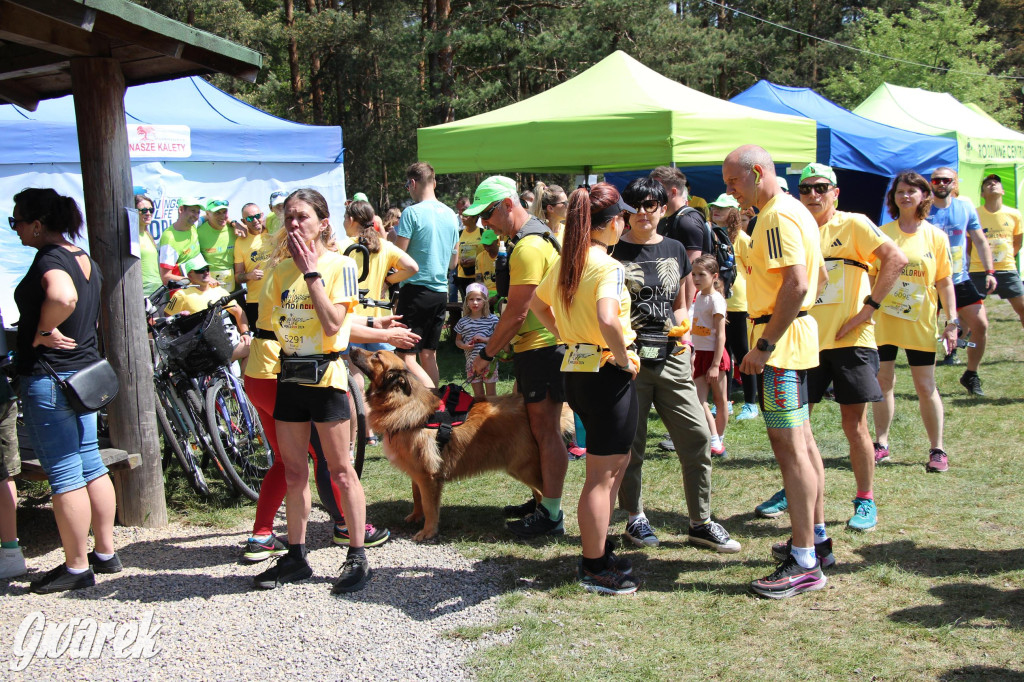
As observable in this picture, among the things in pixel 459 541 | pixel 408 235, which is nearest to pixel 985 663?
pixel 459 541

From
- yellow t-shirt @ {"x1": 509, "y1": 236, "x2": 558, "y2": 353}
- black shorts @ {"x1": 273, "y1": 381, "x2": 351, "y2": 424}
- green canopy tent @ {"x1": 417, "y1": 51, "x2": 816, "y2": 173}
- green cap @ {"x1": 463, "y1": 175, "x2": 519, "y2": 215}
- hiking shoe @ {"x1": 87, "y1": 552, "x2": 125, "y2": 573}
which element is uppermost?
green canopy tent @ {"x1": 417, "y1": 51, "x2": 816, "y2": 173}

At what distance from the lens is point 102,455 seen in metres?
4.41

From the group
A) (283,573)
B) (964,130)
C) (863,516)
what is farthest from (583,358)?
(964,130)

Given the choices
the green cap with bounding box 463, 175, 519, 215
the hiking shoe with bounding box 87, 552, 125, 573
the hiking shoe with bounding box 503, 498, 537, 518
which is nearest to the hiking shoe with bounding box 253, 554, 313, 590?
the hiking shoe with bounding box 87, 552, 125, 573

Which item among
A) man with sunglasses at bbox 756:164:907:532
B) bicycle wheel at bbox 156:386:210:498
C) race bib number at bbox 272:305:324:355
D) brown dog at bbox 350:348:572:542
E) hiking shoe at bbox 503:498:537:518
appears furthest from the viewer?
bicycle wheel at bbox 156:386:210:498

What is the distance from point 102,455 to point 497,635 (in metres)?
2.40

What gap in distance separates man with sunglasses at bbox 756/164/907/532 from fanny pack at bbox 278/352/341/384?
2.53 metres

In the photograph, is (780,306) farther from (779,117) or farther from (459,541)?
(779,117)

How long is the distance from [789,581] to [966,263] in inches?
217

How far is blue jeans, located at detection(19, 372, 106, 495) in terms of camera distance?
3816 mm

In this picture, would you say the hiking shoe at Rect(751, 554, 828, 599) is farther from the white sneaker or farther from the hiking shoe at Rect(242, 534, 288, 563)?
the white sneaker

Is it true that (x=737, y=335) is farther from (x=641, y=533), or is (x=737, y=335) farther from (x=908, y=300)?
(x=641, y=533)

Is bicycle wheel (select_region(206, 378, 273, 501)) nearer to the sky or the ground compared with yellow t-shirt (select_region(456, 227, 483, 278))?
nearer to the ground

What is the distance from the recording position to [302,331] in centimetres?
364
